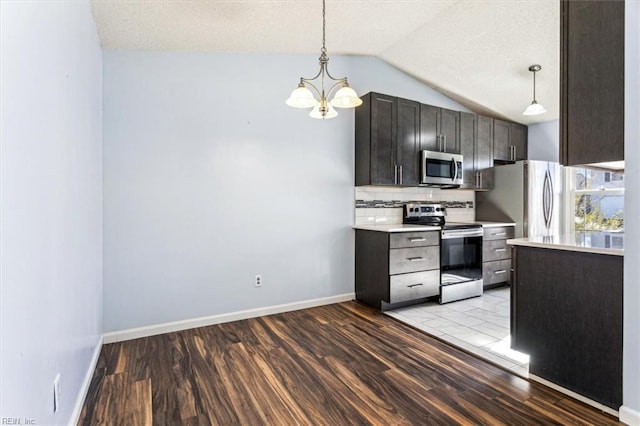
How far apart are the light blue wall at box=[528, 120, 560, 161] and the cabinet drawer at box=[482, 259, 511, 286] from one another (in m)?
1.91

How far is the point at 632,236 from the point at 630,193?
0.74 ft

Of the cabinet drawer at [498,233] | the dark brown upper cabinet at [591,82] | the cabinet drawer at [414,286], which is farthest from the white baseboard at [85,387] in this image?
the cabinet drawer at [498,233]

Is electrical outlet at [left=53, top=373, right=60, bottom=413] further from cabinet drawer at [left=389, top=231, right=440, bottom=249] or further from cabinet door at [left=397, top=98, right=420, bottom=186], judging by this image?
cabinet door at [left=397, top=98, right=420, bottom=186]

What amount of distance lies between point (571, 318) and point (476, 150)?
303 centimetres

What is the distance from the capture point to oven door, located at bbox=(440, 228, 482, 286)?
12.2 ft

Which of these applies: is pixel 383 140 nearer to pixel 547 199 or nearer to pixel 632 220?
pixel 632 220

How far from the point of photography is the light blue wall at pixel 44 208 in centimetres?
100

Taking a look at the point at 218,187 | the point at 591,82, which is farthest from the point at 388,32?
the point at 218,187

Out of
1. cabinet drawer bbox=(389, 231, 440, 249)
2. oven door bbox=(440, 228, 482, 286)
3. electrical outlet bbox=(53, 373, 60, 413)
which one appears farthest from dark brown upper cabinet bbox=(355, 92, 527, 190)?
electrical outlet bbox=(53, 373, 60, 413)

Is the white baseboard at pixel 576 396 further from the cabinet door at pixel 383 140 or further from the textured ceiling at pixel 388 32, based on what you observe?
the textured ceiling at pixel 388 32

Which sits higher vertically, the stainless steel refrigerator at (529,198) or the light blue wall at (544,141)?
the light blue wall at (544,141)

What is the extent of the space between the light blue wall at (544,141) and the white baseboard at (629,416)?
415cm

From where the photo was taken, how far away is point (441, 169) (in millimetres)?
4086

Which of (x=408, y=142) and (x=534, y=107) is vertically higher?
(x=534, y=107)
